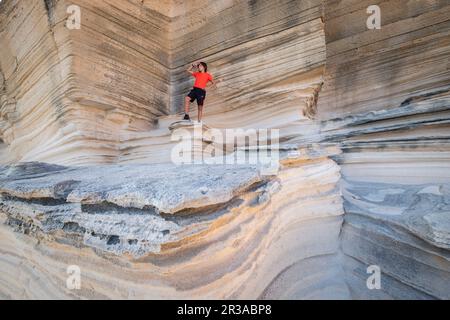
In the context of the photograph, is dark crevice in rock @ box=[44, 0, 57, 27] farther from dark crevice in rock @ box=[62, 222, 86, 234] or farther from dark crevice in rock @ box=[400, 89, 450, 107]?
dark crevice in rock @ box=[400, 89, 450, 107]

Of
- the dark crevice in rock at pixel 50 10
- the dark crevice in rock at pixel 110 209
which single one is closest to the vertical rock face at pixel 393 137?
the dark crevice in rock at pixel 110 209

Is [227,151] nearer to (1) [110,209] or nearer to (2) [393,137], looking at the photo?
(2) [393,137]

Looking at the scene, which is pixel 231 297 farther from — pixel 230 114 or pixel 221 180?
pixel 230 114

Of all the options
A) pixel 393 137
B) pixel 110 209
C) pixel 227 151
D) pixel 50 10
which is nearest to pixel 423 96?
pixel 393 137

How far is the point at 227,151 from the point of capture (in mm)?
5523

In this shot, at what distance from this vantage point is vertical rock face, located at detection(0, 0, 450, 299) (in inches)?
77.7

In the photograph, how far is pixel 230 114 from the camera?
6.16 metres

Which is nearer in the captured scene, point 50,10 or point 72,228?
point 72,228

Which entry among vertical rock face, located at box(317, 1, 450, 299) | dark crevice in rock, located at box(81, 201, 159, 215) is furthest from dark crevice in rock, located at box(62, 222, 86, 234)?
vertical rock face, located at box(317, 1, 450, 299)

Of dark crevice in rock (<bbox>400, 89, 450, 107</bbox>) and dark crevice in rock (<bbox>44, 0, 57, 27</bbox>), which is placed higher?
dark crevice in rock (<bbox>44, 0, 57, 27</bbox>)

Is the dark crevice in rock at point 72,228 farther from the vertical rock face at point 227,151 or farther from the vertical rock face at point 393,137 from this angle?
the vertical rock face at point 393,137

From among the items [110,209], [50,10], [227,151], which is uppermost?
[50,10]

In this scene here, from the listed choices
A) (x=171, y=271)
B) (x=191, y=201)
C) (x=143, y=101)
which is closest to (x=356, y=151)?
(x=191, y=201)

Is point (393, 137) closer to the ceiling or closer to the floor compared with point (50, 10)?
closer to the floor
